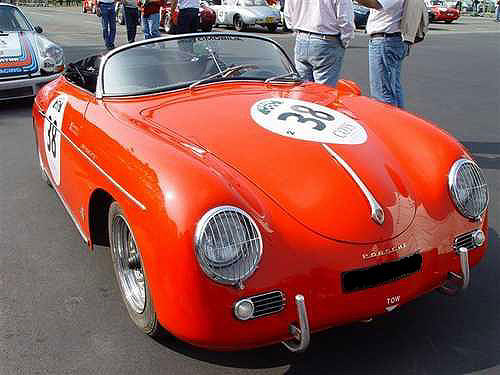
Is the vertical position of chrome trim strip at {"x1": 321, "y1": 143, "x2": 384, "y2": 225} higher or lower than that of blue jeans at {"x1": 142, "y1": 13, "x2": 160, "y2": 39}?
higher

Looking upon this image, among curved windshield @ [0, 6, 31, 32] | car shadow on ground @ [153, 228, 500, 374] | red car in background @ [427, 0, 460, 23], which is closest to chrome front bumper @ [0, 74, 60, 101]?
curved windshield @ [0, 6, 31, 32]

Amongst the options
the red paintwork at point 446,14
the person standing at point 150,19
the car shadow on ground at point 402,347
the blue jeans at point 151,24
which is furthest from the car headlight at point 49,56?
the red paintwork at point 446,14

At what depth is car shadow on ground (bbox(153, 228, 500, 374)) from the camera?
99.0 inches

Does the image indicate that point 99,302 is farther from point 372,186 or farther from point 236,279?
point 372,186

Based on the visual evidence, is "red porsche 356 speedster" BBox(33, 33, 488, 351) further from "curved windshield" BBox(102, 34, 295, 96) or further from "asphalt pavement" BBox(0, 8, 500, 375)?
"asphalt pavement" BBox(0, 8, 500, 375)

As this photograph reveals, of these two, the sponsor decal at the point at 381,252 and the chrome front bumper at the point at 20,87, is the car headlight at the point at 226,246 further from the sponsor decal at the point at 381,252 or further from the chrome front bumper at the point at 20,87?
the chrome front bumper at the point at 20,87

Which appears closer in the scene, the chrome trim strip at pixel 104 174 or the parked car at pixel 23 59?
the chrome trim strip at pixel 104 174

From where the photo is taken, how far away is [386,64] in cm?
528

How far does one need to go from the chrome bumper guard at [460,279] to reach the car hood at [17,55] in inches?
256

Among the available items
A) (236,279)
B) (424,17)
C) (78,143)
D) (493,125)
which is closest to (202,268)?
(236,279)

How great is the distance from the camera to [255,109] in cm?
318

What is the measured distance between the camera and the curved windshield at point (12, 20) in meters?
8.23

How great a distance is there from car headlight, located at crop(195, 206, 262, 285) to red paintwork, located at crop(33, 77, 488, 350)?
33mm

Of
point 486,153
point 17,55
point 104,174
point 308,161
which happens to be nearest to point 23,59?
point 17,55
